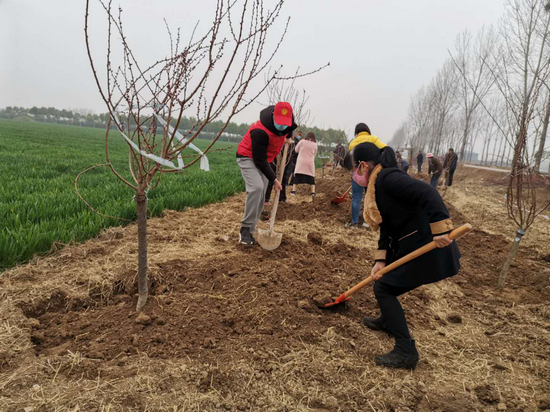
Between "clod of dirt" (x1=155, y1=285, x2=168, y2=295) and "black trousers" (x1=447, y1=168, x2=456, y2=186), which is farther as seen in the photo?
"black trousers" (x1=447, y1=168, x2=456, y2=186)

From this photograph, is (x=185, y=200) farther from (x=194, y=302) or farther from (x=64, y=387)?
(x=64, y=387)

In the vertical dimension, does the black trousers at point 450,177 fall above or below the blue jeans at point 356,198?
above

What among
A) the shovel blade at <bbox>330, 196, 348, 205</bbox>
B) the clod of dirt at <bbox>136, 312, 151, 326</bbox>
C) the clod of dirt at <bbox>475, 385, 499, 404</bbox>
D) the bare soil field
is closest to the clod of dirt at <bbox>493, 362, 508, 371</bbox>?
the bare soil field

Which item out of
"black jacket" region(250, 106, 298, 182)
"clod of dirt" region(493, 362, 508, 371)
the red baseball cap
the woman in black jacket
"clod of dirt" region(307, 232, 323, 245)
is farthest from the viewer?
"clod of dirt" region(307, 232, 323, 245)

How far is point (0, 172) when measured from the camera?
22.0ft

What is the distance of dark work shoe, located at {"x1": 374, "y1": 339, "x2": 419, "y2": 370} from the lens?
205 centimetres

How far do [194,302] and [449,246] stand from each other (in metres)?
1.83

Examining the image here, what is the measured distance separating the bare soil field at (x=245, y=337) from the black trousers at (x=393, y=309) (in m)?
0.25

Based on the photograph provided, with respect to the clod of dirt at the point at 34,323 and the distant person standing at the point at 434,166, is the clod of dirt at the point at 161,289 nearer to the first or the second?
the clod of dirt at the point at 34,323

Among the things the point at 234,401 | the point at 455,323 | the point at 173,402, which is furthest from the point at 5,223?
the point at 455,323

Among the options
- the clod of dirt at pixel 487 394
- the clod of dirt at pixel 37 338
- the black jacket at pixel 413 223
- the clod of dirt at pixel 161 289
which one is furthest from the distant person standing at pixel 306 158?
the clod of dirt at pixel 37 338

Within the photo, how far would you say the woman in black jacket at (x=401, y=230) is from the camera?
6.06ft

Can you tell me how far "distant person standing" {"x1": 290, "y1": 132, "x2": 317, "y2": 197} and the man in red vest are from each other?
3.02 m

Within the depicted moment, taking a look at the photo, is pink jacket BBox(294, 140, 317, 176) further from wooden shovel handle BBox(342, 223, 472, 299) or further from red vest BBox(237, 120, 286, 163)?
wooden shovel handle BBox(342, 223, 472, 299)
